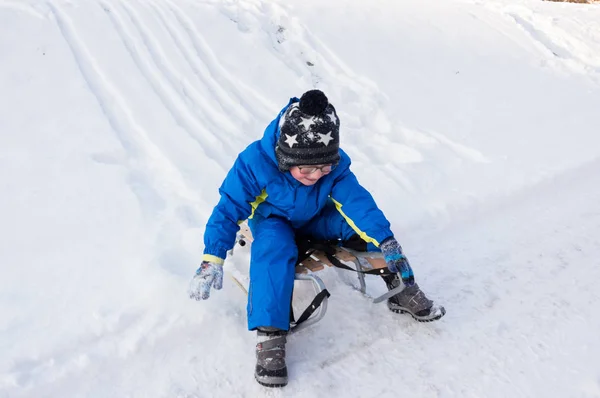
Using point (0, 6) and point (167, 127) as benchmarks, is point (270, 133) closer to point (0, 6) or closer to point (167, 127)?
point (167, 127)

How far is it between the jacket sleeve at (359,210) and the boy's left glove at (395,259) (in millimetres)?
33

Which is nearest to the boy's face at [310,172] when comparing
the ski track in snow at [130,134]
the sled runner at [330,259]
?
the sled runner at [330,259]

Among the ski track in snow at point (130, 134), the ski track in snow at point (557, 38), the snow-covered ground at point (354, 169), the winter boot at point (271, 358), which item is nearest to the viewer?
the winter boot at point (271, 358)

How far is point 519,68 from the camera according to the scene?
17.3 ft

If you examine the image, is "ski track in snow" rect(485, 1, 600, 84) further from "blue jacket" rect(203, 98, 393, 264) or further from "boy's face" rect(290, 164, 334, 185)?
"boy's face" rect(290, 164, 334, 185)

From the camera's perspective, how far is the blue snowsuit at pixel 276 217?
2.19 meters

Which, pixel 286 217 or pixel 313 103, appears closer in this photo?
pixel 313 103

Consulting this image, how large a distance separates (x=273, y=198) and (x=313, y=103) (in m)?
0.47

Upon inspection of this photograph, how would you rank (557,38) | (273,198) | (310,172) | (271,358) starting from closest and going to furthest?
(271,358), (310,172), (273,198), (557,38)

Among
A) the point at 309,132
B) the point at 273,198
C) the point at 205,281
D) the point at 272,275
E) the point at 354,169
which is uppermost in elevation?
the point at 309,132

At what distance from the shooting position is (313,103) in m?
2.17

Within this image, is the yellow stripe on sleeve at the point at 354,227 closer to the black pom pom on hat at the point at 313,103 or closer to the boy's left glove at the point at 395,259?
the boy's left glove at the point at 395,259

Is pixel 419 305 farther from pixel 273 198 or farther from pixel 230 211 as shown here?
pixel 230 211

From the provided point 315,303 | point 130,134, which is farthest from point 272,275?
point 130,134
